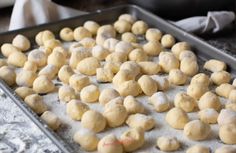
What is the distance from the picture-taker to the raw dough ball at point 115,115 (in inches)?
31.8

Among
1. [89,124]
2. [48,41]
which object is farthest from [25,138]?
[48,41]

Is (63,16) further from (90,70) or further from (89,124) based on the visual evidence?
(89,124)

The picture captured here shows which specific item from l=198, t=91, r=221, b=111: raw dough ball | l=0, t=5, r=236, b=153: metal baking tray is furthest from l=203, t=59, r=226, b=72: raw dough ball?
l=198, t=91, r=221, b=111: raw dough ball

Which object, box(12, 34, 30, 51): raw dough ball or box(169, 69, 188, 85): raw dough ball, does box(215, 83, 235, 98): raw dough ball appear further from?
box(12, 34, 30, 51): raw dough ball

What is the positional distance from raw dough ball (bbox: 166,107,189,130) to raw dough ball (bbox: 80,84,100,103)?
0.15m

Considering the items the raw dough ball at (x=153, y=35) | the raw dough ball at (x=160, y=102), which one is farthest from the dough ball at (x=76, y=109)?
the raw dough ball at (x=153, y=35)

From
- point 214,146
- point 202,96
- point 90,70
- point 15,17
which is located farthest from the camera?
point 15,17

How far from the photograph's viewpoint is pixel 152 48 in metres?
1.06

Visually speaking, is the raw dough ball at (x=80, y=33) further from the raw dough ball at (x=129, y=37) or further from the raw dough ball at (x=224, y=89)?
the raw dough ball at (x=224, y=89)

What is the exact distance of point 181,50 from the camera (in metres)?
1.06

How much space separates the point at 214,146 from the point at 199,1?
57 cm

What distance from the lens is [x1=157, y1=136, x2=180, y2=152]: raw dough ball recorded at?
0.75 meters

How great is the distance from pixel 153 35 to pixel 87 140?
1.43ft

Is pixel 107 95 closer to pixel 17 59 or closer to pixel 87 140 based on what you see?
pixel 87 140
